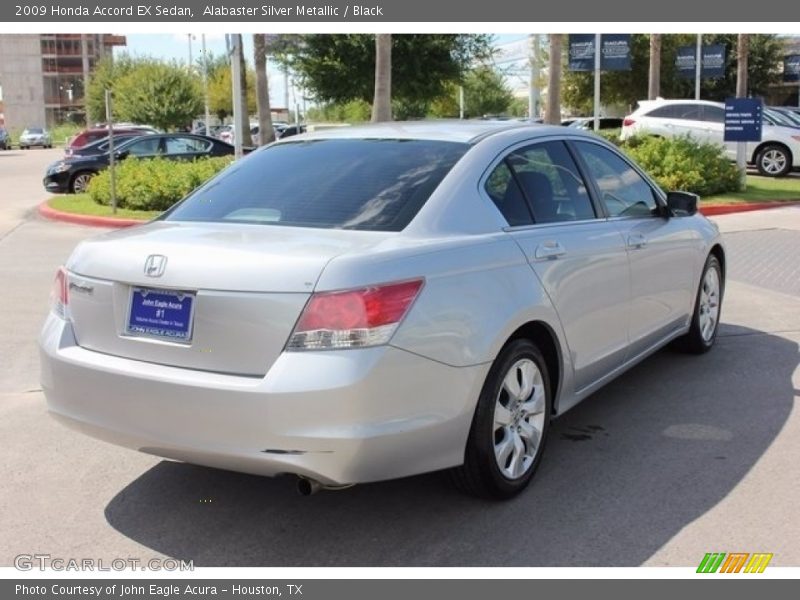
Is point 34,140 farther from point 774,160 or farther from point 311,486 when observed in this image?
point 311,486

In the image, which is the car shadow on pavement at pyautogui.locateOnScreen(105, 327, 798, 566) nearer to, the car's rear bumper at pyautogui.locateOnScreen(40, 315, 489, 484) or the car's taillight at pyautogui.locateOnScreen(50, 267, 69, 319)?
the car's rear bumper at pyautogui.locateOnScreen(40, 315, 489, 484)

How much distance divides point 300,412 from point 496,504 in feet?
4.01

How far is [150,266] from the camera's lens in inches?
138

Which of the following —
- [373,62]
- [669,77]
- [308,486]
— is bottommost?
[308,486]

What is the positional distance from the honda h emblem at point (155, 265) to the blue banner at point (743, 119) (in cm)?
1515

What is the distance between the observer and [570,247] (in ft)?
14.5

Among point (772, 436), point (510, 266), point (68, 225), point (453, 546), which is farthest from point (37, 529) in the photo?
point (68, 225)

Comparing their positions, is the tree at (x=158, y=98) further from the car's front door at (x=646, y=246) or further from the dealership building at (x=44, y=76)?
the dealership building at (x=44, y=76)

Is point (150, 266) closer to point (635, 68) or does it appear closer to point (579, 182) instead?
point (579, 182)

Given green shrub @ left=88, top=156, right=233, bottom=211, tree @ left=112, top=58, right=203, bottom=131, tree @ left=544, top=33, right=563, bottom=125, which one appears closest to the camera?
green shrub @ left=88, top=156, right=233, bottom=211

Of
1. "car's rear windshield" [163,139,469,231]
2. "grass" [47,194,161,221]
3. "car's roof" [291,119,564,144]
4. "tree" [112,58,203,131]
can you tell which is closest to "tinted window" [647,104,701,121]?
"grass" [47,194,161,221]

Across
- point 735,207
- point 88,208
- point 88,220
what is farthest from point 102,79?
point 735,207

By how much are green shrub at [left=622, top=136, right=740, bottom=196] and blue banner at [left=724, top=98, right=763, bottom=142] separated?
0.55 m

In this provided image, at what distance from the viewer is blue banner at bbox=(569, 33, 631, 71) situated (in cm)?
2702
